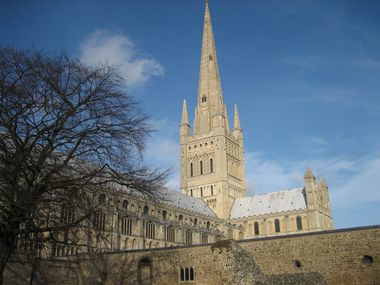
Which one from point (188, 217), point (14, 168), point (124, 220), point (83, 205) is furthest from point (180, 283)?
point (188, 217)

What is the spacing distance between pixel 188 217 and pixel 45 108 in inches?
1929

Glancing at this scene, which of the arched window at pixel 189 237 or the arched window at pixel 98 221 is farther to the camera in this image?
the arched window at pixel 189 237

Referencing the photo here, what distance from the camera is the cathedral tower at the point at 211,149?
2817 inches

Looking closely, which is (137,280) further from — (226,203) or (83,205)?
(226,203)

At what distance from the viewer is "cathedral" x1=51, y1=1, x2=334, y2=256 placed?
5771 cm

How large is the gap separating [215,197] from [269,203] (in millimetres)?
9534

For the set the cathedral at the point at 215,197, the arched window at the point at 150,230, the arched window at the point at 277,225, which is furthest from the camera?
the arched window at the point at 277,225

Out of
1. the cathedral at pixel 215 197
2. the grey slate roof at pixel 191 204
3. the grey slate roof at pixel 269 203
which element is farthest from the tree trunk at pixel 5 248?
the grey slate roof at pixel 269 203

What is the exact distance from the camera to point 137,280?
26.2 m

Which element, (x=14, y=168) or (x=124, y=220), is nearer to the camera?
(x=14, y=168)

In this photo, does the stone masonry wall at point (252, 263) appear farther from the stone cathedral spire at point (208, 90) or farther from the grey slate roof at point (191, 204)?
the stone cathedral spire at point (208, 90)

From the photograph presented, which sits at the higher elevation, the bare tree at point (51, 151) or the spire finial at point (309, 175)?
the spire finial at point (309, 175)

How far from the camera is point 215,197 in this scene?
2808 inches

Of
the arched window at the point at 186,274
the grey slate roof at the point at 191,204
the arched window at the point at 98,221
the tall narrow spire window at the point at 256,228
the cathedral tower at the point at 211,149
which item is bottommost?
the arched window at the point at 186,274
